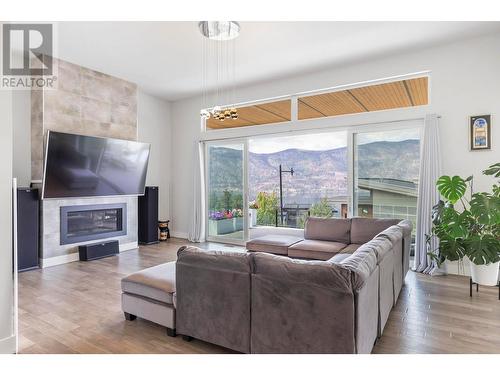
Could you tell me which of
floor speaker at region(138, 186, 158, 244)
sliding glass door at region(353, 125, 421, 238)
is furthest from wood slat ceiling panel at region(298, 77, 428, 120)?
floor speaker at region(138, 186, 158, 244)

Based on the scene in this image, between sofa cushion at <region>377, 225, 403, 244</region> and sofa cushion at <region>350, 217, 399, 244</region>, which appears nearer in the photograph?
sofa cushion at <region>377, 225, 403, 244</region>

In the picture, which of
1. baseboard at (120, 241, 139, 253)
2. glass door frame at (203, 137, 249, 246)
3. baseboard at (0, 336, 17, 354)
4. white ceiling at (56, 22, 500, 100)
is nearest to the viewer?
baseboard at (0, 336, 17, 354)

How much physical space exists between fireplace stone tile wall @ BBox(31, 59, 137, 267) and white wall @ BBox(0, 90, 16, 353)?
110 inches

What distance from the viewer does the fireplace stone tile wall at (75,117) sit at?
197 inches

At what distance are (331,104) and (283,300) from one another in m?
4.37

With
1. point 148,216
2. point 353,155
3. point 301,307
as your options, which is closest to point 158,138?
point 148,216

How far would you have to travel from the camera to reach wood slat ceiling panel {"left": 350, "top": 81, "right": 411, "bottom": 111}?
4988 mm

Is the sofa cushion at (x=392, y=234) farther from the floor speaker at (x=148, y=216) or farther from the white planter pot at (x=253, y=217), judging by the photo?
the floor speaker at (x=148, y=216)

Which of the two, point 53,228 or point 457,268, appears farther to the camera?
point 53,228

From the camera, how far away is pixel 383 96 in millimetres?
5145

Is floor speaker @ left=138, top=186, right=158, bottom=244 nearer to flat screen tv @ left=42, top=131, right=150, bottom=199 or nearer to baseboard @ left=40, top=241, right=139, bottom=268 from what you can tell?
flat screen tv @ left=42, top=131, right=150, bottom=199

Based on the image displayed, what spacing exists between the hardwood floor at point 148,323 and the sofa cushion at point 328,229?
3.54ft

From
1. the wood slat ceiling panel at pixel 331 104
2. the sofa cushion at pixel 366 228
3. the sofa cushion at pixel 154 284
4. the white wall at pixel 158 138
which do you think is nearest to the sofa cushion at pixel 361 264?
the sofa cushion at pixel 154 284

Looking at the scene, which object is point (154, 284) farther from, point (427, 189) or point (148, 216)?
point (148, 216)
